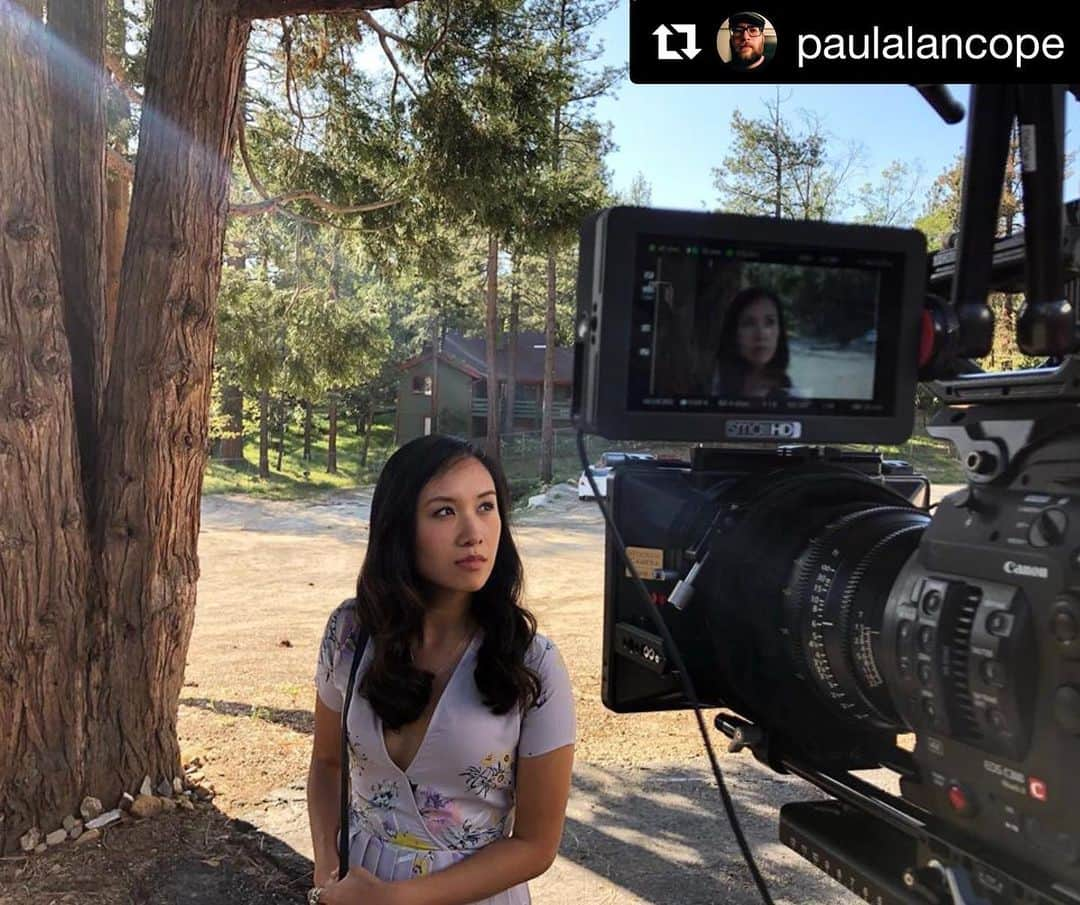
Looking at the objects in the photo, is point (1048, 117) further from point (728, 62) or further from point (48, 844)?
point (48, 844)

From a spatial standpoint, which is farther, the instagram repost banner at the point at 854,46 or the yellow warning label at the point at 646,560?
the yellow warning label at the point at 646,560

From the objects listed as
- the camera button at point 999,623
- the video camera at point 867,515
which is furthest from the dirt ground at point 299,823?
the camera button at point 999,623

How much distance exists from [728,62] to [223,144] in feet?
6.54

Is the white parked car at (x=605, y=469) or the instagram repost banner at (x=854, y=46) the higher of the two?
the instagram repost banner at (x=854, y=46)

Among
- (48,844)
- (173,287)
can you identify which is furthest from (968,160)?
(48,844)

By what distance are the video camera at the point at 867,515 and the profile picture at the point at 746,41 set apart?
15.5 inches

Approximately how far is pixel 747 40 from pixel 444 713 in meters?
1.31

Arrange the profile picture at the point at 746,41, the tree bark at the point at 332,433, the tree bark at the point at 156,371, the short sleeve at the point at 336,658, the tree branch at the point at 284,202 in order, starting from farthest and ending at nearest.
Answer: the tree bark at the point at 332,433 < the tree branch at the point at 284,202 < the tree bark at the point at 156,371 < the profile picture at the point at 746,41 < the short sleeve at the point at 336,658

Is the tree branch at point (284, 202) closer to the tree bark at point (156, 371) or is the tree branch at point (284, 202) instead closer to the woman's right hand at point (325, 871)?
the tree bark at point (156, 371)

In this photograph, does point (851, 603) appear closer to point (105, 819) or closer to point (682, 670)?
point (682, 670)

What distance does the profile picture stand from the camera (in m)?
1.73

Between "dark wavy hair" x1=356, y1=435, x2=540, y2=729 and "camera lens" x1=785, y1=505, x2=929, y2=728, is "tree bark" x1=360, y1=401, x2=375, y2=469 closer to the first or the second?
"dark wavy hair" x1=356, y1=435, x2=540, y2=729

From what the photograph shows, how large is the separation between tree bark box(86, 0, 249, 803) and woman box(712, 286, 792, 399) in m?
2.25

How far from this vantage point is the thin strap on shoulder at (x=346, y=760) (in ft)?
4.84
